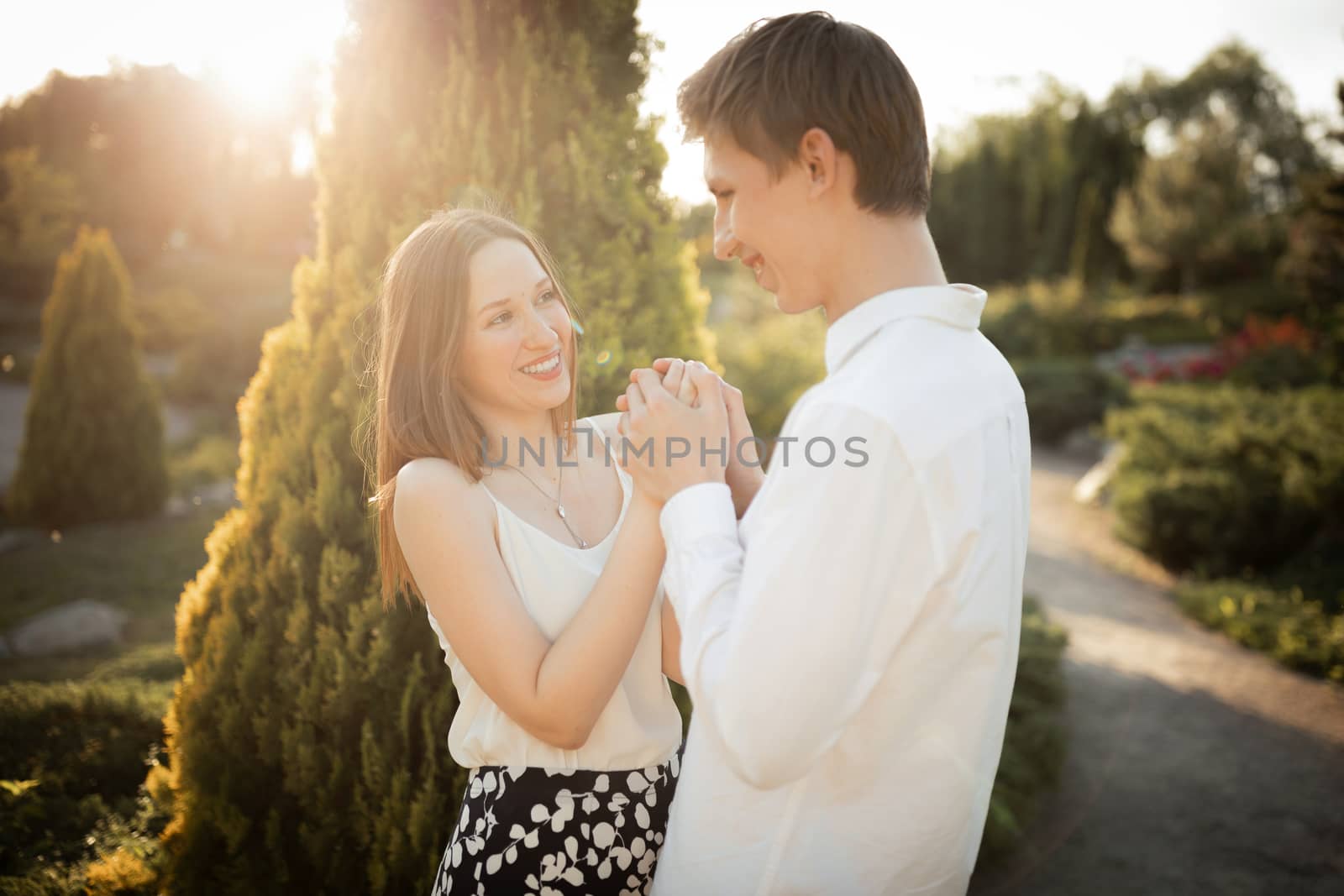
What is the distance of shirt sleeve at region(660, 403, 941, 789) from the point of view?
1168 mm

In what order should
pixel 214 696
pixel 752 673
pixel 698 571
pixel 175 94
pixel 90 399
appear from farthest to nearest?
pixel 175 94 < pixel 90 399 < pixel 214 696 < pixel 698 571 < pixel 752 673

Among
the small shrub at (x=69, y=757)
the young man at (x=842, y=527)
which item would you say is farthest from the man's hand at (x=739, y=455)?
the small shrub at (x=69, y=757)

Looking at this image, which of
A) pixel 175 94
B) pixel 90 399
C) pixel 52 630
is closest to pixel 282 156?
pixel 175 94

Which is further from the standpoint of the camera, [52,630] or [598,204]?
[52,630]

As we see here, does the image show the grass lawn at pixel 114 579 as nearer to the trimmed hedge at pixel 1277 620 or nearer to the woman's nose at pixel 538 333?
the woman's nose at pixel 538 333

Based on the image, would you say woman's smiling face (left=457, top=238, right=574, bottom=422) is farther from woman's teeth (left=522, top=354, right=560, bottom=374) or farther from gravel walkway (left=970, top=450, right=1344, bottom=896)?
gravel walkway (left=970, top=450, right=1344, bottom=896)

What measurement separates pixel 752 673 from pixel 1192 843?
427cm

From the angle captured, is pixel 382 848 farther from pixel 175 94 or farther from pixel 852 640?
pixel 175 94

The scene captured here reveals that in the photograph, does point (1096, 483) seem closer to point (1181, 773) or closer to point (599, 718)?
point (1181, 773)

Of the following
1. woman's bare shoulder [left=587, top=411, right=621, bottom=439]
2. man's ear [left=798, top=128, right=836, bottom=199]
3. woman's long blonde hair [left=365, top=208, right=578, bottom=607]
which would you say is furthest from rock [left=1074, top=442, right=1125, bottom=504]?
man's ear [left=798, top=128, right=836, bottom=199]

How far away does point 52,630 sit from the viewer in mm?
6012

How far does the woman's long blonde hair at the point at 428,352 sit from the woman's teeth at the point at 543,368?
0.56 ft

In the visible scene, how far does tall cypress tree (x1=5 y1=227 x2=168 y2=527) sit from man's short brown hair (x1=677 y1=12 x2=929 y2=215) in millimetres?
9389

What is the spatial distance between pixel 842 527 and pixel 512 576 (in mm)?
958
